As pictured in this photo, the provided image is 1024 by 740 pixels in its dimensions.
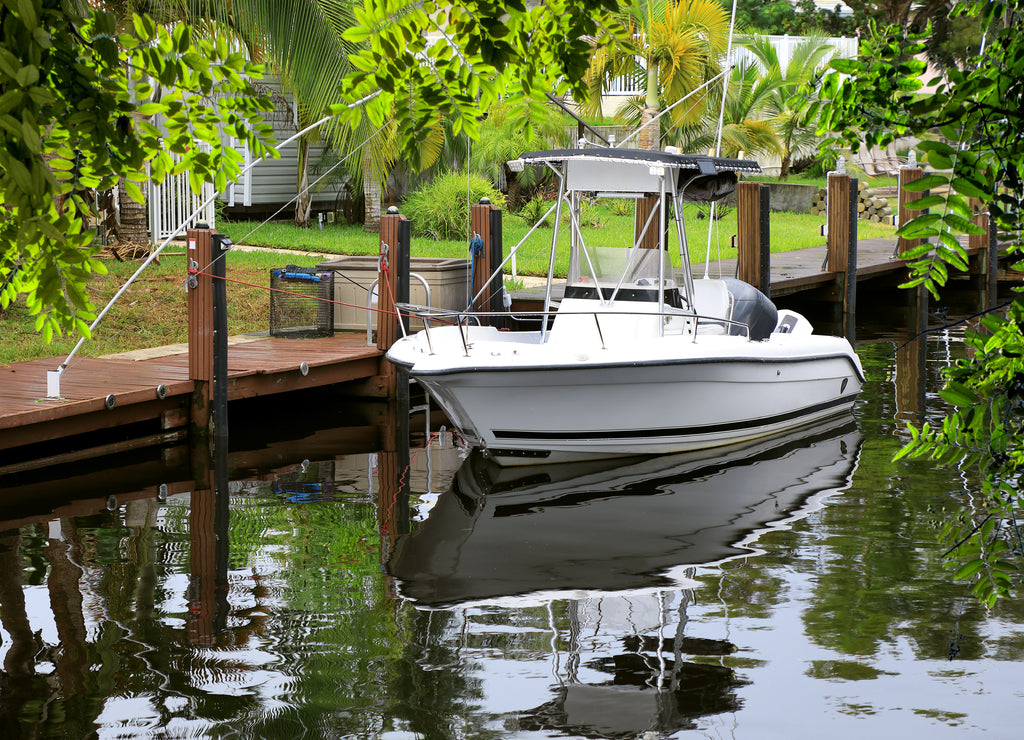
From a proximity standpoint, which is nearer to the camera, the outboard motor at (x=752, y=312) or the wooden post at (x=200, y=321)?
the wooden post at (x=200, y=321)

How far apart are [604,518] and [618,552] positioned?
0.96 m

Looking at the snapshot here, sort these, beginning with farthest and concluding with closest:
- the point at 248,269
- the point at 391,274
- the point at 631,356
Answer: the point at 248,269 → the point at 391,274 → the point at 631,356

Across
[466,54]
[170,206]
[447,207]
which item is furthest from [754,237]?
[466,54]

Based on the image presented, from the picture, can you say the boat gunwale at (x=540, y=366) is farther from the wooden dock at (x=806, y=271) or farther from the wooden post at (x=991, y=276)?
the wooden post at (x=991, y=276)

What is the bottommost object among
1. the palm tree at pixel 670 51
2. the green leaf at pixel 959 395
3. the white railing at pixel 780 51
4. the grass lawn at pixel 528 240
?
the grass lawn at pixel 528 240

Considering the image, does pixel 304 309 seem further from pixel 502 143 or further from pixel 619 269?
pixel 502 143

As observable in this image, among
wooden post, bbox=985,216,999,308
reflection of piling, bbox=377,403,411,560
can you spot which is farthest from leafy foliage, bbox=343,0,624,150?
wooden post, bbox=985,216,999,308

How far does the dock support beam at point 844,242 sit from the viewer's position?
20.1 meters

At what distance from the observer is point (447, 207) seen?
24.1 metres

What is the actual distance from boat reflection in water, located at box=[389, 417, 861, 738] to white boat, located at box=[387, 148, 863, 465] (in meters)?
0.37

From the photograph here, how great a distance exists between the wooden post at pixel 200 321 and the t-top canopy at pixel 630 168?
3217 millimetres

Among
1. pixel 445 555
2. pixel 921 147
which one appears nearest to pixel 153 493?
pixel 445 555

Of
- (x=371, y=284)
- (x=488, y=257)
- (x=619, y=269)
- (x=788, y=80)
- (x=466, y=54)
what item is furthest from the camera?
(x=788, y=80)

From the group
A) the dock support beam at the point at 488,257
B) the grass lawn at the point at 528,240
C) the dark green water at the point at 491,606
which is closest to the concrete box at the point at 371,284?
the dock support beam at the point at 488,257
